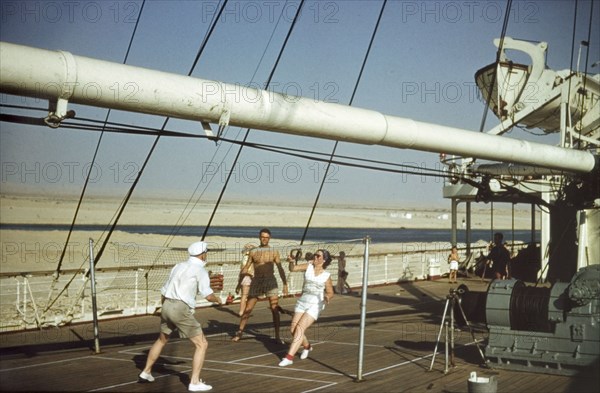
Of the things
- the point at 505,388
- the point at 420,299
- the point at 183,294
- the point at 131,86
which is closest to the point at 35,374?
the point at 183,294

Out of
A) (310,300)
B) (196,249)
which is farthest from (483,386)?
(196,249)

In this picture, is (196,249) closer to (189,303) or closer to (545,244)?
(189,303)

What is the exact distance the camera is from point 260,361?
9875 mm

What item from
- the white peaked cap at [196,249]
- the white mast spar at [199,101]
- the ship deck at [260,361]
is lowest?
the ship deck at [260,361]

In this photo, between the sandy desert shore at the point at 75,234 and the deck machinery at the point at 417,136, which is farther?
the sandy desert shore at the point at 75,234

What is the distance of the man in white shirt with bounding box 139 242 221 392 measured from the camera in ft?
26.0

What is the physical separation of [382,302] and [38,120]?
12828 millimetres

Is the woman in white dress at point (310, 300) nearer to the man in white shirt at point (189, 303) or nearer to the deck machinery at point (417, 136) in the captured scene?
the man in white shirt at point (189, 303)

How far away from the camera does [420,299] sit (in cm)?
1844

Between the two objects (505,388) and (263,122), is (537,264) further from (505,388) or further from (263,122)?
(263,122)

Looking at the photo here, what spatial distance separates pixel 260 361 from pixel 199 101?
4.79 m

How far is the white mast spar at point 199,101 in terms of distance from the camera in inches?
211

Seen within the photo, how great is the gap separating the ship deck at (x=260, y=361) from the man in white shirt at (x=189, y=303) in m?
0.50

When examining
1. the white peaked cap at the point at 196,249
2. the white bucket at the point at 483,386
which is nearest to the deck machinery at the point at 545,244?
the white bucket at the point at 483,386
